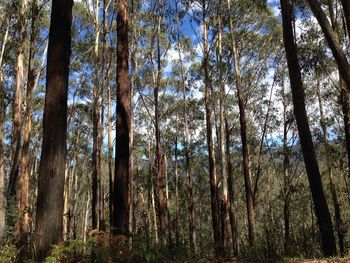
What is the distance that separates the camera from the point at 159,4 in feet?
66.3

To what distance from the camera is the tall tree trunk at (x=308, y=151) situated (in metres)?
7.77

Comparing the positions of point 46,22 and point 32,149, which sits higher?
point 46,22

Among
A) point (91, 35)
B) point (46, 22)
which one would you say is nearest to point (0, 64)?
point (46, 22)

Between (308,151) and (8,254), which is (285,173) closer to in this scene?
(308,151)

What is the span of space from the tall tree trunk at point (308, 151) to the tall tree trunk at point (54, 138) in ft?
16.8

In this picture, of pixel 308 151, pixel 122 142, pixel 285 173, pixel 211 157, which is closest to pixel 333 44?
pixel 308 151

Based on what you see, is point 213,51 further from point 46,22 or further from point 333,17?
point 46,22

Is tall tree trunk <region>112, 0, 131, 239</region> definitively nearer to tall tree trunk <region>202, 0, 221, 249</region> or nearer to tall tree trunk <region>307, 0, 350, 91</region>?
tall tree trunk <region>307, 0, 350, 91</region>

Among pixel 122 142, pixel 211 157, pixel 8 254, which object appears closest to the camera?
pixel 8 254

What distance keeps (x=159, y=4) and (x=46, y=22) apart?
5.64 metres

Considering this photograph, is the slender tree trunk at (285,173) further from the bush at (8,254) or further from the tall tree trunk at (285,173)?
the bush at (8,254)

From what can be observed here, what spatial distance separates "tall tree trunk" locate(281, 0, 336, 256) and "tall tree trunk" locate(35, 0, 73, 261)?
5111mm

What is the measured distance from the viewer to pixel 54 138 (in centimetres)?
496

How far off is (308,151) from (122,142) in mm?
3777
